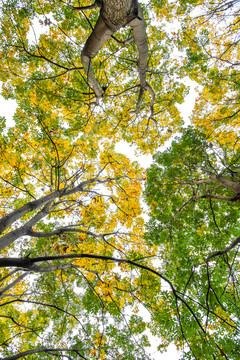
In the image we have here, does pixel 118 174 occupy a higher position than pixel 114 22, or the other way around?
pixel 118 174

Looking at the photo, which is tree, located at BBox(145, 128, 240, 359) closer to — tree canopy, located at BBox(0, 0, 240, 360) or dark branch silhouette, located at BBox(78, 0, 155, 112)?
tree canopy, located at BBox(0, 0, 240, 360)

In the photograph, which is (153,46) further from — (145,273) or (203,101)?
(145,273)

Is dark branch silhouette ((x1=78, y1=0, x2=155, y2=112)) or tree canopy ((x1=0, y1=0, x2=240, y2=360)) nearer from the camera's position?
dark branch silhouette ((x1=78, y1=0, x2=155, y2=112))

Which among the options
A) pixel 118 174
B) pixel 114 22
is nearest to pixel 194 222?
pixel 118 174

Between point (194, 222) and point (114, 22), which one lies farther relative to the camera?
point (194, 222)

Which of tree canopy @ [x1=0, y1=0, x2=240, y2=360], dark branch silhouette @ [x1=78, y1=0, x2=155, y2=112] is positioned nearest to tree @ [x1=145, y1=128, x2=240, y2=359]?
tree canopy @ [x1=0, y1=0, x2=240, y2=360]

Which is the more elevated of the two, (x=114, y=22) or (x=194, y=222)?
(x=114, y=22)

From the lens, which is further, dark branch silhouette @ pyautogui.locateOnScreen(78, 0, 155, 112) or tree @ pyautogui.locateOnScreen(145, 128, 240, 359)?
tree @ pyautogui.locateOnScreen(145, 128, 240, 359)

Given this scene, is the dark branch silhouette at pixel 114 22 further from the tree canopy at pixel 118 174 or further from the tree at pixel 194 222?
the tree at pixel 194 222

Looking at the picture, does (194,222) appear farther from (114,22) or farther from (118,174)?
(114,22)

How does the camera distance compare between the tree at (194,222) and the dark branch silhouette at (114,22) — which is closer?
the dark branch silhouette at (114,22)

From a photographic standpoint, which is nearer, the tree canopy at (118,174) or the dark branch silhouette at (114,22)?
the dark branch silhouette at (114,22)

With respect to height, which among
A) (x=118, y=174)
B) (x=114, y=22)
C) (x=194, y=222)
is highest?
(x=118, y=174)

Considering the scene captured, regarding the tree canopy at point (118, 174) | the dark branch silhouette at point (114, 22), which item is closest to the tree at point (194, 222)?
the tree canopy at point (118, 174)
